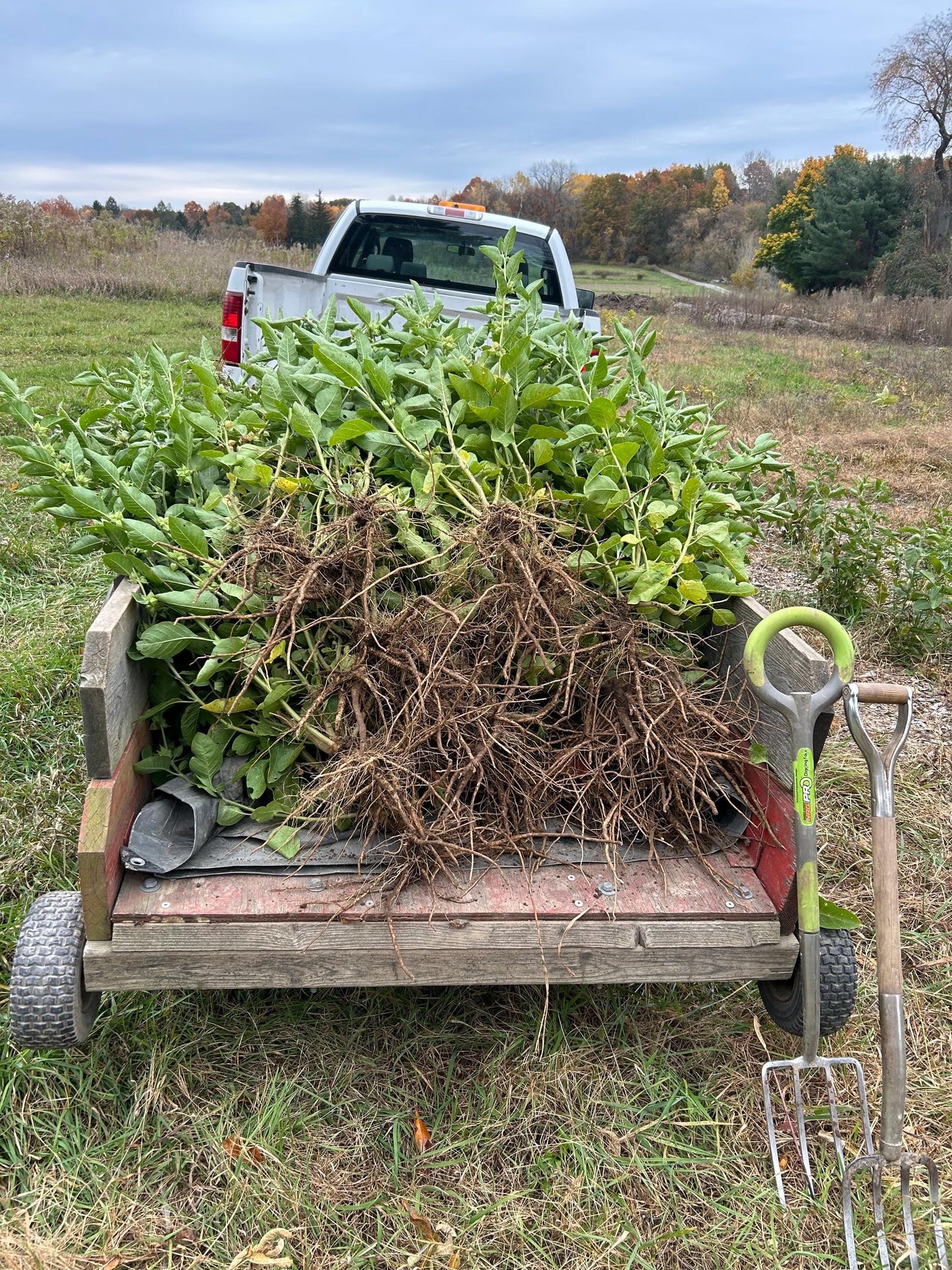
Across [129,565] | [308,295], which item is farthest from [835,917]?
[308,295]

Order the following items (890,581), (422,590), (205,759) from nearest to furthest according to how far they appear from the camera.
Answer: (205,759) < (422,590) < (890,581)

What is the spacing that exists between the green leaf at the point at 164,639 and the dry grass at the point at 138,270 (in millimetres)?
15105

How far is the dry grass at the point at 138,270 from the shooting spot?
15789mm

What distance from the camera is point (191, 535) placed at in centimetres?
210

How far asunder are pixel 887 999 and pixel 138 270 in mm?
18819

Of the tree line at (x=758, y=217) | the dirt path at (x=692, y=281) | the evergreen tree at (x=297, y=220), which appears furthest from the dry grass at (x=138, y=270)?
the dirt path at (x=692, y=281)

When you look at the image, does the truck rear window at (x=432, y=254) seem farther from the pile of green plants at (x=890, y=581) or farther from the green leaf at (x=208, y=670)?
the green leaf at (x=208, y=670)

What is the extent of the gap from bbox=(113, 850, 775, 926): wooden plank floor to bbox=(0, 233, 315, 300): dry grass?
15.5 metres

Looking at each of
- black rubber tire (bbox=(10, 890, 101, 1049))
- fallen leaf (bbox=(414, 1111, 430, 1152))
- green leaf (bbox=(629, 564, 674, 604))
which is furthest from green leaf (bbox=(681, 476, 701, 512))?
black rubber tire (bbox=(10, 890, 101, 1049))

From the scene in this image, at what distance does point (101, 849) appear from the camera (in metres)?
1.75

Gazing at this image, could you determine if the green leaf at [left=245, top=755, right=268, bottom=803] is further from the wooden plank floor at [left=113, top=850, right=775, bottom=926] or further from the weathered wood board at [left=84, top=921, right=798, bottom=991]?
the weathered wood board at [left=84, top=921, right=798, bottom=991]

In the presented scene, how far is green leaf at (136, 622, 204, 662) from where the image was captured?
6.52 ft

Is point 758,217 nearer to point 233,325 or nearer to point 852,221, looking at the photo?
point 852,221

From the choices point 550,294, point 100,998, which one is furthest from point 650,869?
point 550,294
